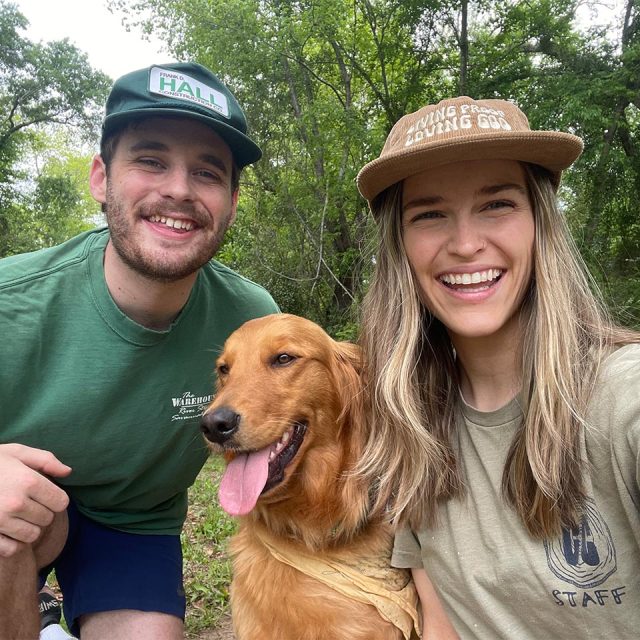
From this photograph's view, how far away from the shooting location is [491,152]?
191 centimetres

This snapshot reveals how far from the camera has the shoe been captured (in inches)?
141

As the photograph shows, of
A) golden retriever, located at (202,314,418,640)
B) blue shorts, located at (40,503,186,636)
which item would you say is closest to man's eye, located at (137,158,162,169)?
golden retriever, located at (202,314,418,640)

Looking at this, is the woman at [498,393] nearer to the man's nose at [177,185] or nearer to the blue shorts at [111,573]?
the man's nose at [177,185]

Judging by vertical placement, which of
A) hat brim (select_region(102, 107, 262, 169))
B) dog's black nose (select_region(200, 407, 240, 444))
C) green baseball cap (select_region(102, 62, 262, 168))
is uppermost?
green baseball cap (select_region(102, 62, 262, 168))

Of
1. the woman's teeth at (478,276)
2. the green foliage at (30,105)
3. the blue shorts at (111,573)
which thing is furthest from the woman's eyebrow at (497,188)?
the green foliage at (30,105)

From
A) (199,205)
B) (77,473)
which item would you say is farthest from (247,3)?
(77,473)

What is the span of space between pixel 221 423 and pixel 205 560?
2940mm

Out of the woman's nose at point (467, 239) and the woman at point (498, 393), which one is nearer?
the woman at point (498, 393)

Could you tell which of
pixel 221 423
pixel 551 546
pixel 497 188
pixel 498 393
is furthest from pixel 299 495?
pixel 497 188

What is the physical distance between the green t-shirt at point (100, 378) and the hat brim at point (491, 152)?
1510 mm

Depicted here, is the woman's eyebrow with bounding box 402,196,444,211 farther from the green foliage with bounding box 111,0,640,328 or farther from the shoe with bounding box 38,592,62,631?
the green foliage with bounding box 111,0,640,328

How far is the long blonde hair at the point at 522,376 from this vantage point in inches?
69.5

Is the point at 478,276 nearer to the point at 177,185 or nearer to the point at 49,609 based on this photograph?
the point at 177,185

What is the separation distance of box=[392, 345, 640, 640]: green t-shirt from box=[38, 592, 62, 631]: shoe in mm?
2756
